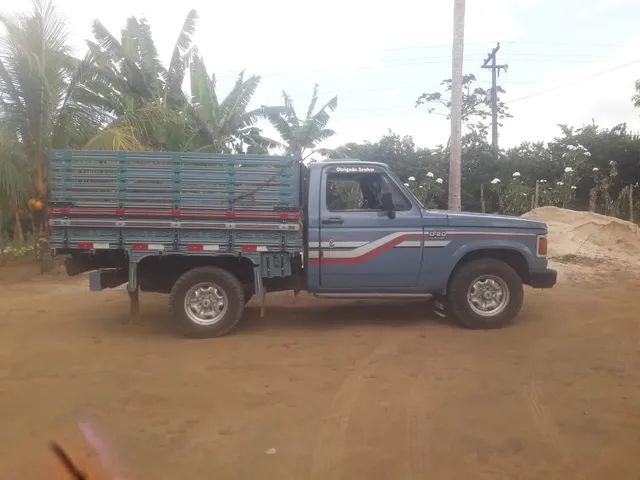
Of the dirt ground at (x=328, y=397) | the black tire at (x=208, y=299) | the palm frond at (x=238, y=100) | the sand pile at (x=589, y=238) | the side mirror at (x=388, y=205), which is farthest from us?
the palm frond at (x=238, y=100)

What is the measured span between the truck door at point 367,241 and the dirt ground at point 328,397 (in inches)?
25.2

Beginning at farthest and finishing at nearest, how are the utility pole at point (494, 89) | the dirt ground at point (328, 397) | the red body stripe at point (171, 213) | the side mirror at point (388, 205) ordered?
1. the utility pole at point (494, 89)
2. the side mirror at point (388, 205)
3. the red body stripe at point (171, 213)
4. the dirt ground at point (328, 397)

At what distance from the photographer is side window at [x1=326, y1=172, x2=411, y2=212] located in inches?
291

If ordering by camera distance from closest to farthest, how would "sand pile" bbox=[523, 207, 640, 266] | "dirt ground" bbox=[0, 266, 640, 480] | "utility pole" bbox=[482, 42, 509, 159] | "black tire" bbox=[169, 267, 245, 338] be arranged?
1. "dirt ground" bbox=[0, 266, 640, 480]
2. "black tire" bbox=[169, 267, 245, 338]
3. "sand pile" bbox=[523, 207, 640, 266]
4. "utility pole" bbox=[482, 42, 509, 159]

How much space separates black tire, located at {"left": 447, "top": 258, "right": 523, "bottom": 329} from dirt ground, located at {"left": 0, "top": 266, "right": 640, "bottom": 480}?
24 cm

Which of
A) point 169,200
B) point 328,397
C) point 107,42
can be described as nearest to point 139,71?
point 107,42

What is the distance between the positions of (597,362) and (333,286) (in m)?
2.95

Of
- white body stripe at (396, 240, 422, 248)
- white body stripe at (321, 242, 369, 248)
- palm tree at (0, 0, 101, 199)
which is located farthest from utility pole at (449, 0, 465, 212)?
palm tree at (0, 0, 101, 199)

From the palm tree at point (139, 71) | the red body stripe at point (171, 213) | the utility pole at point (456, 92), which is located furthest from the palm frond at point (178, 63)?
the red body stripe at point (171, 213)

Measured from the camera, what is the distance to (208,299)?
721 centimetres

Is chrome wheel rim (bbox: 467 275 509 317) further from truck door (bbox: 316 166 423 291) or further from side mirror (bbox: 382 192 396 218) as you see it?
side mirror (bbox: 382 192 396 218)

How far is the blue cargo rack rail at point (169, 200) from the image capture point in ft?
22.8

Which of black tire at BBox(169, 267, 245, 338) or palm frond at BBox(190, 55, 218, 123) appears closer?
black tire at BBox(169, 267, 245, 338)

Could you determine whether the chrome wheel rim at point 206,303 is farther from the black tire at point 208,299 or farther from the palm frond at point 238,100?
the palm frond at point 238,100
